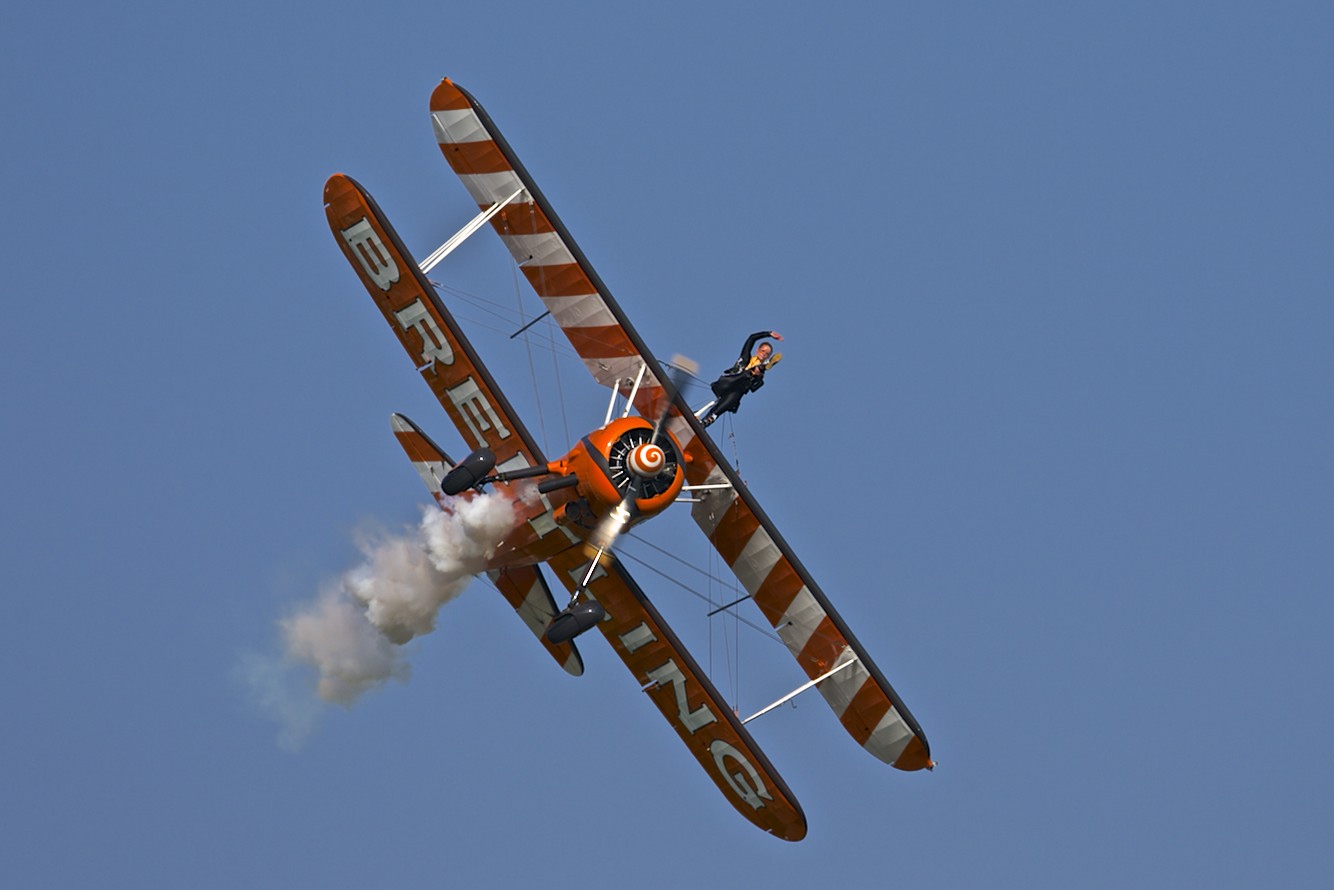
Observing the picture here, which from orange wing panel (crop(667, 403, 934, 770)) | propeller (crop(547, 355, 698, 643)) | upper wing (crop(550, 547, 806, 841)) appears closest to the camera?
propeller (crop(547, 355, 698, 643))

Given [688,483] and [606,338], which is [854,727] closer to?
[688,483]

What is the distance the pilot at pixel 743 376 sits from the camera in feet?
122

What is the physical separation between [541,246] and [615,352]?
1838mm

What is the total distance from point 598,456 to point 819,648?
17.1 ft

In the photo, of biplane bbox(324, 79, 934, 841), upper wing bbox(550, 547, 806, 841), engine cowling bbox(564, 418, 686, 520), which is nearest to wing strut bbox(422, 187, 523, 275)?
biplane bbox(324, 79, 934, 841)

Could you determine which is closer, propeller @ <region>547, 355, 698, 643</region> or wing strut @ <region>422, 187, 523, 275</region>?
propeller @ <region>547, 355, 698, 643</region>

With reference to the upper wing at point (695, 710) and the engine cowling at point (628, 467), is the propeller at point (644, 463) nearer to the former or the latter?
the engine cowling at point (628, 467)

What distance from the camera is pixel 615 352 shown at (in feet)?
119

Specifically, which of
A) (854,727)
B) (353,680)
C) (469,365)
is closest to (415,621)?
(353,680)

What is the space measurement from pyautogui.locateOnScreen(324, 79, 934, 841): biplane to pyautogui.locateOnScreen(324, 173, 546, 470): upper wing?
0.02 metres

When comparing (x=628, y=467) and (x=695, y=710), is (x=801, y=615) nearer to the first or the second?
(x=695, y=710)

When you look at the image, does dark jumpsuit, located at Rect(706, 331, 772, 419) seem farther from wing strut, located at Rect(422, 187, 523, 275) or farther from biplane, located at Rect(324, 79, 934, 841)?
wing strut, located at Rect(422, 187, 523, 275)

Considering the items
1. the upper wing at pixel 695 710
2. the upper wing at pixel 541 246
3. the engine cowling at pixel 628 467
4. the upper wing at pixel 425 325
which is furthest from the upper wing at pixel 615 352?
the upper wing at pixel 695 710

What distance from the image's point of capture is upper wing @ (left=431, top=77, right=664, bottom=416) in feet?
119
